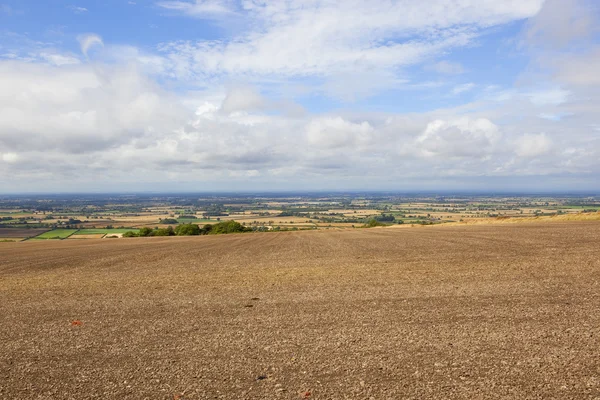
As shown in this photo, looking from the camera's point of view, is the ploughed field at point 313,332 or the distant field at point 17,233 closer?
the ploughed field at point 313,332

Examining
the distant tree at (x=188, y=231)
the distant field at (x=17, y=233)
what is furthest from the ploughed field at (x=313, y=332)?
the distant field at (x=17, y=233)

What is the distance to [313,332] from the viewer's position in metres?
8.90

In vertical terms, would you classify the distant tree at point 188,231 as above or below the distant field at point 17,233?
above

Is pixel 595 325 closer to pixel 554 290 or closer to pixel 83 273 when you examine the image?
pixel 554 290

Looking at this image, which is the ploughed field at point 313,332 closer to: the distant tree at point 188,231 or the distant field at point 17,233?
the distant tree at point 188,231

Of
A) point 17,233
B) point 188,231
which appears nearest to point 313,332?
point 188,231

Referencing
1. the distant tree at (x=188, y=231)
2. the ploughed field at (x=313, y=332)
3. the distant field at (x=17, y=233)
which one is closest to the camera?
the ploughed field at (x=313, y=332)

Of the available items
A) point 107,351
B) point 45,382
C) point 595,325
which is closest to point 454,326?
point 595,325

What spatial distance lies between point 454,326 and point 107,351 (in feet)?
22.7

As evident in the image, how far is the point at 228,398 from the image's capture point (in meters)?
6.21

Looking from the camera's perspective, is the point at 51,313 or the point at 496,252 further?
the point at 496,252

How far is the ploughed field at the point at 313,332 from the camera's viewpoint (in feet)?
21.4

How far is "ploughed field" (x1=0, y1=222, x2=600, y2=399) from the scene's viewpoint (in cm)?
653

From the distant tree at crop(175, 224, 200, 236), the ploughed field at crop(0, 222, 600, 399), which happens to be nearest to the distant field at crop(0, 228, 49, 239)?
the distant tree at crop(175, 224, 200, 236)
